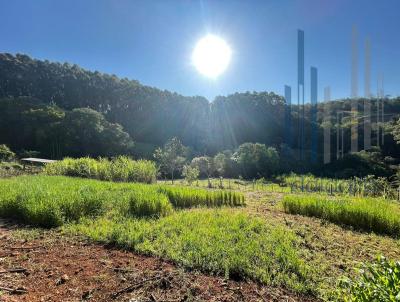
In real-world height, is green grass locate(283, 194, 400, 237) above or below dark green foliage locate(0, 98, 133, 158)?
below

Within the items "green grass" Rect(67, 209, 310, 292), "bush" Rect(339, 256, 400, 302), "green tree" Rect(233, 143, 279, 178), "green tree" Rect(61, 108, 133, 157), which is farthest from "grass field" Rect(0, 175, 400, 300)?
"green tree" Rect(61, 108, 133, 157)

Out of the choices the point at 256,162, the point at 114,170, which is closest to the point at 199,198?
the point at 114,170

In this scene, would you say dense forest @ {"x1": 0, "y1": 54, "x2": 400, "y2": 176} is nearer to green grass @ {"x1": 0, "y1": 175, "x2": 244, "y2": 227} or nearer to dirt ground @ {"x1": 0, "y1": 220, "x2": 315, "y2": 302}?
green grass @ {"x1": 0, "y1": 175, "x2": 244, "y2": 227}

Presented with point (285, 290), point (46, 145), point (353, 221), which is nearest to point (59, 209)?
point (285, 290)

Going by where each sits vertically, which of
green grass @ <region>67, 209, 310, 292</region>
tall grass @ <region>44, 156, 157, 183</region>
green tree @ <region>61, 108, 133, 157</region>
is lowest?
green grass @ <region>67, 209, 310, 292</region>

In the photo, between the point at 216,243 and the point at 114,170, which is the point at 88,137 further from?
the point at 216,243

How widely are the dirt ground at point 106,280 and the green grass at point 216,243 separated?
16 centimetres

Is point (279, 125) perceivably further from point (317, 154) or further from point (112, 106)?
point (112, 106)

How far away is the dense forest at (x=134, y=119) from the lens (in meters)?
33.4

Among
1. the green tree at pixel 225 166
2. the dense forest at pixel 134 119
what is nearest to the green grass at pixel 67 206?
the green tree at pixel 225 166

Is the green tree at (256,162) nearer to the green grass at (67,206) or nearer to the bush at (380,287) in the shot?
the green grass at (67,206)

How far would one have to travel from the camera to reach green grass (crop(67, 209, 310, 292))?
10.2 ft

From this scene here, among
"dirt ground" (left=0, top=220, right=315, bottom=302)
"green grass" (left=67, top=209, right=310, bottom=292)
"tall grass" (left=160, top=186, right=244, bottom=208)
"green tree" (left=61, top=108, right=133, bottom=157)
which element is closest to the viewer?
"dirt ground" (left=0, top=220, right=315, bottom=302)

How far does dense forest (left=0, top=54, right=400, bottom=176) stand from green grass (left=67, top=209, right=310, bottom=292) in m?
29.8
